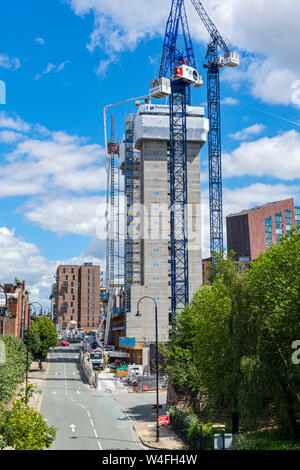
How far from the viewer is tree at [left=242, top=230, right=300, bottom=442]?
94.5 ft

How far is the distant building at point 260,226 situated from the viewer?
172250 millimetres

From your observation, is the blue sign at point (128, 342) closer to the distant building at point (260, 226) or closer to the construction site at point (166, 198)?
the construction site at point (166, 198)

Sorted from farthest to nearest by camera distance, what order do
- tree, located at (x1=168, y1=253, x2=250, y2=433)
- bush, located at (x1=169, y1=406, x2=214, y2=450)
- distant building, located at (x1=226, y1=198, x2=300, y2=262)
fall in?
distant building, located at (x1=226, y1=198, x2=300, y2=262) → tree, located at (x1=168, y1=253, x2=250, y2=433) → bush, located at (x1=169, y1=406, x2=214, y2=450)

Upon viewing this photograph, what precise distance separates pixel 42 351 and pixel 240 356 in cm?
5880

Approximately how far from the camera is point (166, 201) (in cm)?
13050

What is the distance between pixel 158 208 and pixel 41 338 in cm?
5543

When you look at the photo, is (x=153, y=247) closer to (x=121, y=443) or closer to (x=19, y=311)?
(x=19, y=311)

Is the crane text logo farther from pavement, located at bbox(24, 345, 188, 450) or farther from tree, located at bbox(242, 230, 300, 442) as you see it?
pavement, located at bbox(24, 345, 188, 450)

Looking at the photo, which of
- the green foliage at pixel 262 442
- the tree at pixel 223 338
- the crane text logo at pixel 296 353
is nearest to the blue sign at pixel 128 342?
the tree at pixel 223 338

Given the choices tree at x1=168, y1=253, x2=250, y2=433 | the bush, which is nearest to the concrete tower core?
tree at x1=168, y1=253, x2=250, y2=433

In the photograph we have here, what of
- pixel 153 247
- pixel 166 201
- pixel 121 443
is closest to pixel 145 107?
pixel 166 201

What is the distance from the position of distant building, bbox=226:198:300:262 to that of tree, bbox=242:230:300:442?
140 metres

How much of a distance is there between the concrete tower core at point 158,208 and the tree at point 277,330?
297ft

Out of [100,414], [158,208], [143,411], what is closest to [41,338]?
[143,411]
